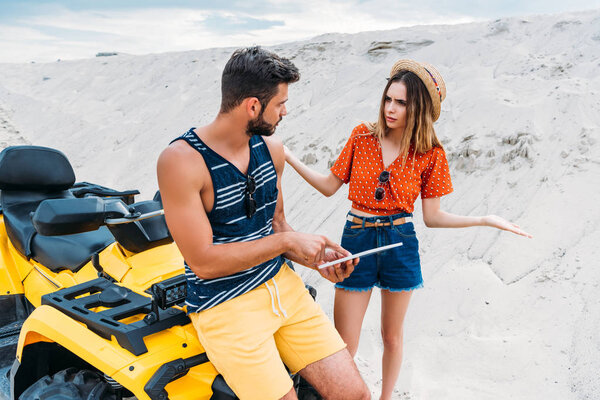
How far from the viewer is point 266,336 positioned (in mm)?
1885

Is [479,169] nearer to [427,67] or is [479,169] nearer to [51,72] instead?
[427,67]

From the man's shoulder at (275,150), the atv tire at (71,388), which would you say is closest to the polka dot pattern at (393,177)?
the man's shoulder at (275,150)

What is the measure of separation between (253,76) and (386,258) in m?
1.27

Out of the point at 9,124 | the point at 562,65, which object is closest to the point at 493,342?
the point at 562,65

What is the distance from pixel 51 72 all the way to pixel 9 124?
10.5 meters

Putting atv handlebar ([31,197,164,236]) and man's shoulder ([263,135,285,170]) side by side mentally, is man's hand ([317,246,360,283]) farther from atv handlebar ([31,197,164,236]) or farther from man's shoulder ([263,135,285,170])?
atv handlebar ([31,197,164,236])

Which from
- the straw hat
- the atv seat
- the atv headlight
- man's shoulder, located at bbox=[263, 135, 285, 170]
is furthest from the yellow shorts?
the atv seat

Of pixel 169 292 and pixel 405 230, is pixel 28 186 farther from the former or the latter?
pixel 405 230

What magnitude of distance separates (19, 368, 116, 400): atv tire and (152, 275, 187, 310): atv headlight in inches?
17.2

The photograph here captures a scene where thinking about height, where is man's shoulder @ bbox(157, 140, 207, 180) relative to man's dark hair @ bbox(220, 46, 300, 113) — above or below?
below

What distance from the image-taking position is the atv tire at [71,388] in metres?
2.02

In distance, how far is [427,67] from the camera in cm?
257

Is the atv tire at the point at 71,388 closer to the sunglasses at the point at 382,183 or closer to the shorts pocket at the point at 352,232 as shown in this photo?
the shorts pocket at the point at 352,232

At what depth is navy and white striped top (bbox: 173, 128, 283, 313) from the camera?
1.84 meters
